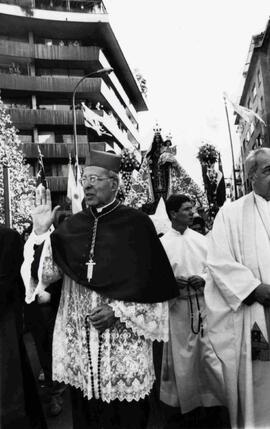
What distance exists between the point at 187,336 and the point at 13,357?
1.84m

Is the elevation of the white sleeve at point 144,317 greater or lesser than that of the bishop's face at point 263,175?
lesser

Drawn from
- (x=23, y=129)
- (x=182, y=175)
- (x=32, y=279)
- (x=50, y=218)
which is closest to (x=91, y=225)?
(x=50, y=218)

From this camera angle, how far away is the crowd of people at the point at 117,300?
3121 mm

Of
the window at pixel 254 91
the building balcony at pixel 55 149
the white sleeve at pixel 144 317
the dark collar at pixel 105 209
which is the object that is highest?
the window at pixel 254 91

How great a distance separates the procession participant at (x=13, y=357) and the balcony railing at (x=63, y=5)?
3810cm

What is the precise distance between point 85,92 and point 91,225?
40.6 metres

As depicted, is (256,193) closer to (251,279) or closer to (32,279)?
(251,279)

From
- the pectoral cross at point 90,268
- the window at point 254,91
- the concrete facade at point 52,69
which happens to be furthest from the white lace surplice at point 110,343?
the window at point 254,91

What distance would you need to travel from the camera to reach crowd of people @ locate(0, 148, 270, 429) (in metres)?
3.12

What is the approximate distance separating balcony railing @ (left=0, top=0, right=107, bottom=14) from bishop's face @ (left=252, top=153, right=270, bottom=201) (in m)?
38.1

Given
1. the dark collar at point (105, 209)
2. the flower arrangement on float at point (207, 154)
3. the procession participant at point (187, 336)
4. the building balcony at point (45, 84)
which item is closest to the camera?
the dark collar at point (105, 209)

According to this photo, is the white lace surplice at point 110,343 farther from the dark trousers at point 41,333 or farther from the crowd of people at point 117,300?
the dark trousers at point 41,333

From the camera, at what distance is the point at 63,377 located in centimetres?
327

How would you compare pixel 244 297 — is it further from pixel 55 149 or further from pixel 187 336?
pixel 55 149
